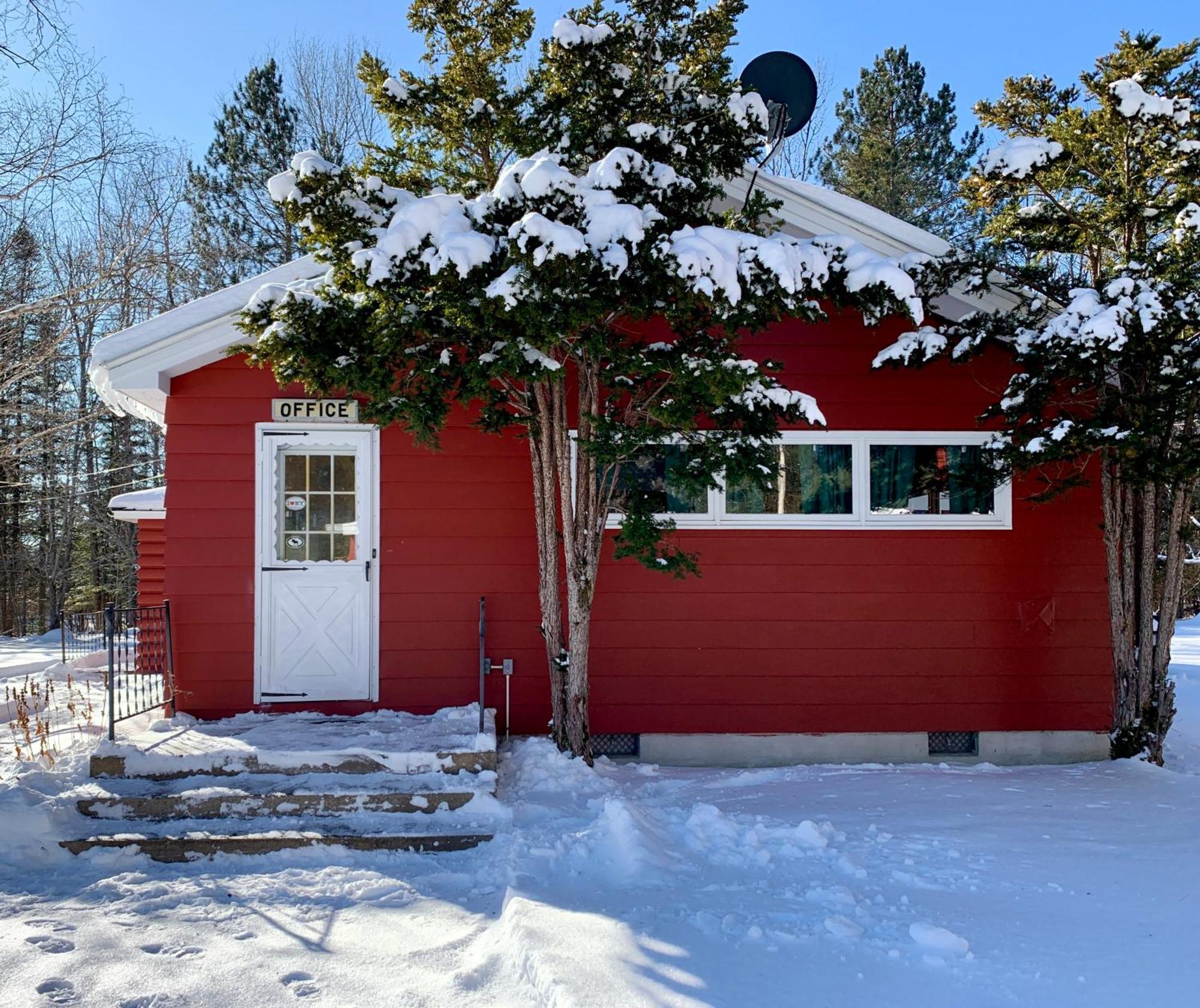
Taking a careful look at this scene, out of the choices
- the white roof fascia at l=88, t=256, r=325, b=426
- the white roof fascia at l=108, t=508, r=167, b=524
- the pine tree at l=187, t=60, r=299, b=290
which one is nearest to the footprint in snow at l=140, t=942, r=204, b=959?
the white roof fascia at l=88, t=256, r=325, b=426

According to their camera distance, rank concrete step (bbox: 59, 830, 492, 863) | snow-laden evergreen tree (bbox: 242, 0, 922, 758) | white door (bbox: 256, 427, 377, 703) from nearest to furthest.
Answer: concrete step (bbox: 59, 830, 492, 863) → snow-laden evergreen tree (bbox: 242, 0, 922, 758) → white door (bbox: 256, 427, 377, 703)

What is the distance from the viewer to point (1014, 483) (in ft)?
22.2

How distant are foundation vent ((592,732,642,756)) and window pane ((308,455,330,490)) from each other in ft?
9.10

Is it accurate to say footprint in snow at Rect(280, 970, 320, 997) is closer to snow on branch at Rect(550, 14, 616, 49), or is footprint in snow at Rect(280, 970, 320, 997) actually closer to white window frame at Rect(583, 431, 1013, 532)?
white window frame at Rect(583, 431, 1013, 532)

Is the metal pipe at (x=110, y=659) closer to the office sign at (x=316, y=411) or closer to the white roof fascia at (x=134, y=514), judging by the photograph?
the office sign at (x=316, y=411)

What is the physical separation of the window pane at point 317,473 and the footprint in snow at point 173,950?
360 cm

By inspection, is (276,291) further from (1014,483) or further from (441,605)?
(1014,483)

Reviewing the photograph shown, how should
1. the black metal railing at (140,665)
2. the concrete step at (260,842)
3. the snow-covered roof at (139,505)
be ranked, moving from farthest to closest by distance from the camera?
the snow-covered roof at (139,505)
the black metal railing at (140,665)
the concrete step at (260,842)

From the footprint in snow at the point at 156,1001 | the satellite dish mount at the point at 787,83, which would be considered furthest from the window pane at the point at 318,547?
the satellite dish mount at the point at 787,83

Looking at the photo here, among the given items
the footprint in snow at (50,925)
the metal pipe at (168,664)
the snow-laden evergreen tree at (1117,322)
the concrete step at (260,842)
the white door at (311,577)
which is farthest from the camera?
the white door at (311,577)

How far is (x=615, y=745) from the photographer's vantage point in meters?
6.70

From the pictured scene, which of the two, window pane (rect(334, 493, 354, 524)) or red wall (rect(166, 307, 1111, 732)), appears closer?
red wall (rect(166, 307, 1111, 732))

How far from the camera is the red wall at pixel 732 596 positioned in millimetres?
6418

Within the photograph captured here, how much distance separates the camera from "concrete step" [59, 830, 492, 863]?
446 centimetres
